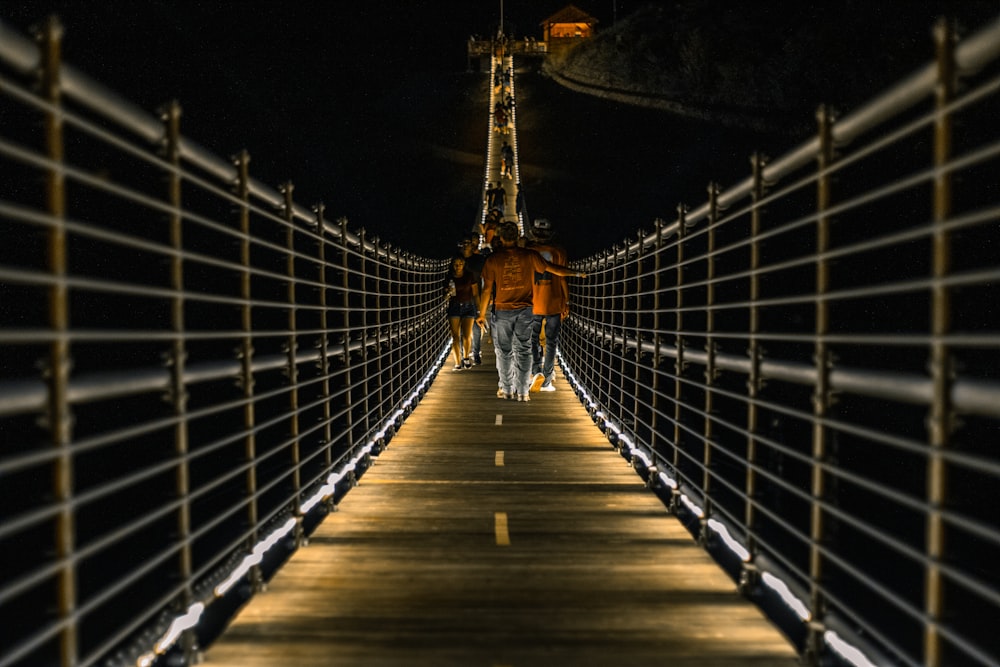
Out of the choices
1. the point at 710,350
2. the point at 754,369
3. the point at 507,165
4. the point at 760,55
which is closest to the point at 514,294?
the point at 710,350

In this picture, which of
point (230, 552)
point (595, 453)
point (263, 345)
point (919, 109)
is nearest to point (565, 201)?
point (919, 109)

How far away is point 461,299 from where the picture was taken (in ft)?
38.5

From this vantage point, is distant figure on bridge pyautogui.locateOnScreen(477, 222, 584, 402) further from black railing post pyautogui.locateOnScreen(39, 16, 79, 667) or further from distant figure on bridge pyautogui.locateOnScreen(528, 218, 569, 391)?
black railing post pyautogui.locateOnScreen(39, 16, 79, 667)

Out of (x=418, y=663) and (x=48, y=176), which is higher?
(x=48, y=176)

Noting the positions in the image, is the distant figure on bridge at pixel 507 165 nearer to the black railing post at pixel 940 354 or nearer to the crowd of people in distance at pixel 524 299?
the crowd of people in distance at pixel 524 299

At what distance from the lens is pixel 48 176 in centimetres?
199

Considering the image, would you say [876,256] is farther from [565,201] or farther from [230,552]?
[230,552]

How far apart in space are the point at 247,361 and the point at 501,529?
1930mm

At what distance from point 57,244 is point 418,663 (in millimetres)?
1890

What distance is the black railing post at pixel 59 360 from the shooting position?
76.2 inches

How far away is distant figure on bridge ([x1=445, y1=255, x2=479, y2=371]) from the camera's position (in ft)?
37.7

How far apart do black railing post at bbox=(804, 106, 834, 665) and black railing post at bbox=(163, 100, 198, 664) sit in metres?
2.30

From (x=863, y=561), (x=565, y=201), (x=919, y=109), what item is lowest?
(x=863, y=561)

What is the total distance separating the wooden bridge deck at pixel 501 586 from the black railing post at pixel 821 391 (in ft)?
0.71
